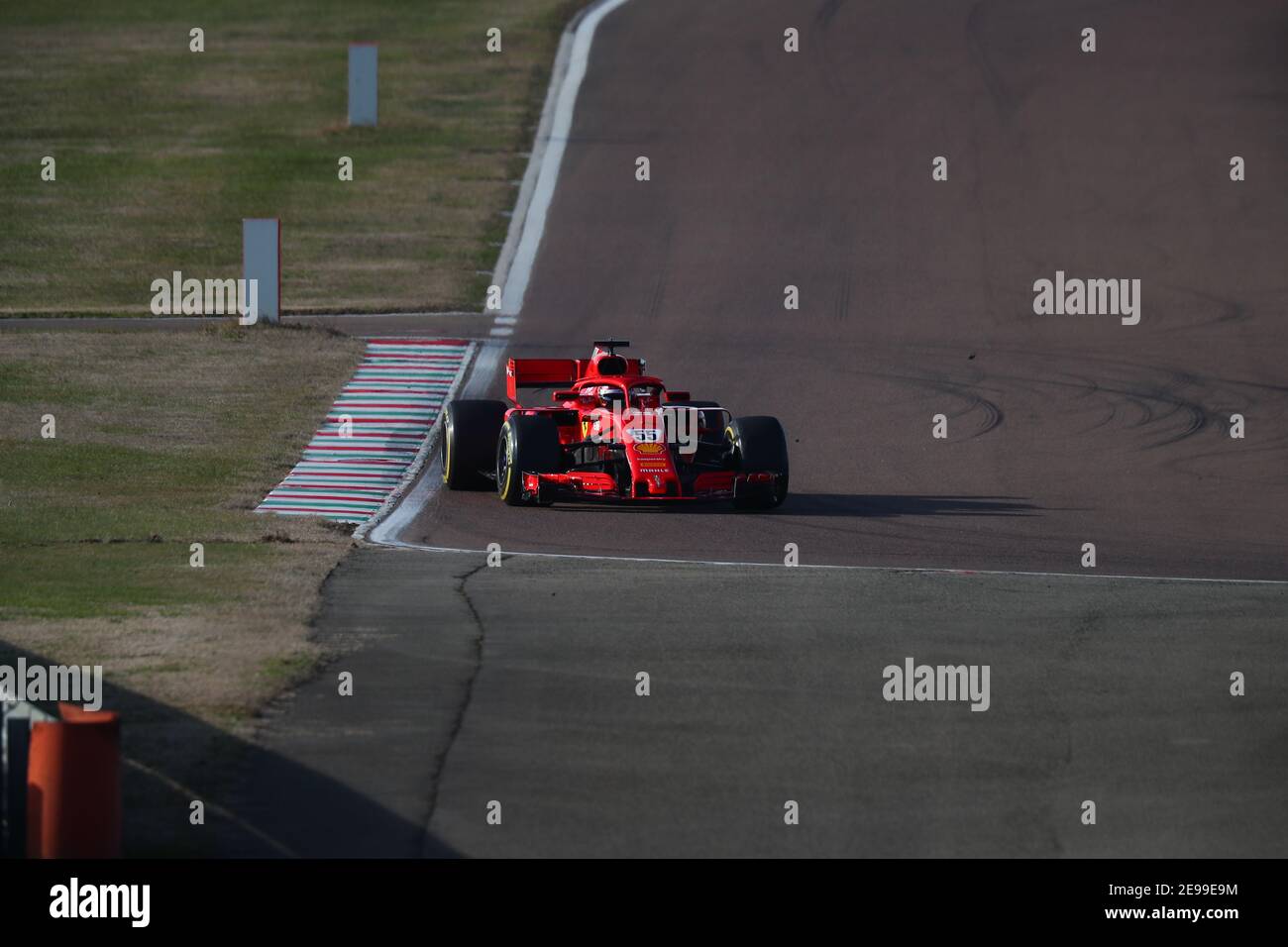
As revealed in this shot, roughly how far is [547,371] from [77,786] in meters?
11.3

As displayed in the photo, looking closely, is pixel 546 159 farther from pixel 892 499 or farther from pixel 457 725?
pixel 457 725

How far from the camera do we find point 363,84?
125 feet

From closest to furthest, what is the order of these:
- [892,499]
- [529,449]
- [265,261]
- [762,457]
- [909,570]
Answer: [909,570]
[529,449]
[762,457]
[892,499]
[265,261]

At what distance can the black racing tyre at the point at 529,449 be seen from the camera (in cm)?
1669

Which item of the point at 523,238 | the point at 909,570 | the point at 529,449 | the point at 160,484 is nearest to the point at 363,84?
the point at 523,238

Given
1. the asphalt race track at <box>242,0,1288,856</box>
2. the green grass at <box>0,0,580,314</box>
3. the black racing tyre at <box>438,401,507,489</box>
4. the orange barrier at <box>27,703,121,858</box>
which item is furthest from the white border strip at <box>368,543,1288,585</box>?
the green grass at <box>0,0,580,314</box>

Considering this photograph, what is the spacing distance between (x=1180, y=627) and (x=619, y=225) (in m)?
19.4

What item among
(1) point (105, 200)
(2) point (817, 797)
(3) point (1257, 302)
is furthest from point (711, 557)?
(1) point (105, 200)

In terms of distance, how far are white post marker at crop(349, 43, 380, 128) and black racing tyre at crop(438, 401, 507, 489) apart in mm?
21019

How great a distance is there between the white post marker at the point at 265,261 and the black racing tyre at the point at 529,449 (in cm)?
960

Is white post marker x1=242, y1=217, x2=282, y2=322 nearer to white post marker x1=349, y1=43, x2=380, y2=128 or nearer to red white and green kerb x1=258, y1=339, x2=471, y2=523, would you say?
red white and green kerb x1=258, y1=339, x2=471, y2=523

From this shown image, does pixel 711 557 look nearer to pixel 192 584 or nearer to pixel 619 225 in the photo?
pixel 192 584

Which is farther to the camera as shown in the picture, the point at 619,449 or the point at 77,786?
the point at 619,449

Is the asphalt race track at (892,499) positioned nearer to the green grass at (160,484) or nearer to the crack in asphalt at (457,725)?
the crack in asphalt at (457,725)
